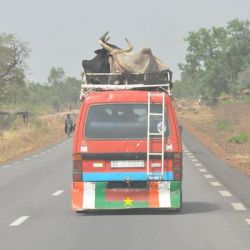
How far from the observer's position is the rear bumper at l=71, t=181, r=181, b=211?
42.4ft

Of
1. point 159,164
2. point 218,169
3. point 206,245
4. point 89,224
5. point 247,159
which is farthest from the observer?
point 247,159

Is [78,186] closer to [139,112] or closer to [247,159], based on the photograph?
[139,112]

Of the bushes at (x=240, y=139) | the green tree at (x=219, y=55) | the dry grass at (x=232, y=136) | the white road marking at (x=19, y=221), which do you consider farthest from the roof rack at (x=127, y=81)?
the green tree at (x=219, y=55)

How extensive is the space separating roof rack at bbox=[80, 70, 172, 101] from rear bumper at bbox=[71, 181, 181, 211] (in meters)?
1.65

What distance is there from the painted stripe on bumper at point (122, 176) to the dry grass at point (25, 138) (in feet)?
66.3

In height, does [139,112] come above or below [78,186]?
above

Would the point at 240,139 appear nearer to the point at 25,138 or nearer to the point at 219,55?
the point at 25,138

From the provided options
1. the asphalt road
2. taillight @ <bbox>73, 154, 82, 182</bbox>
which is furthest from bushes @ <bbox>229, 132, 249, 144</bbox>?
taillight @ <bbox>73, 154, 82, 182</bbox>

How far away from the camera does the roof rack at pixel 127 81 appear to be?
13.8m

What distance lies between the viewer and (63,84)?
487 ft

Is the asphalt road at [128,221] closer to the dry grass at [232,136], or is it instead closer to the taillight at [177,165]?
the taillight at [177,165]

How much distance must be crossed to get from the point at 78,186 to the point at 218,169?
37.1 feet

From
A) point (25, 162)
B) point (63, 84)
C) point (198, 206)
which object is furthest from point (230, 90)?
point (198, 206)

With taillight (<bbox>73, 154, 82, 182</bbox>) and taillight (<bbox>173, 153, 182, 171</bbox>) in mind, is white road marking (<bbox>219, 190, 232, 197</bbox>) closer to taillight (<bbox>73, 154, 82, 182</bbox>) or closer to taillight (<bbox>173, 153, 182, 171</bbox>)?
taillight (<bbox>173, 153, 182, 171</bbox>)
